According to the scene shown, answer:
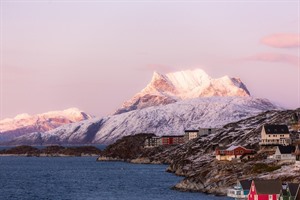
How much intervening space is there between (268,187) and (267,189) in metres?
0.44

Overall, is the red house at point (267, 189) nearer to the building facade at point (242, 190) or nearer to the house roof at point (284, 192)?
the house roof at point (284, 192)

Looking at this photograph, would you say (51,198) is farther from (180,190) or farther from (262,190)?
(262,190)

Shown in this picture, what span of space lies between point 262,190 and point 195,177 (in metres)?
52.1

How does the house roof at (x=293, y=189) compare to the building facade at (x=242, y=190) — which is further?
the building facade at (x=242, y=190)

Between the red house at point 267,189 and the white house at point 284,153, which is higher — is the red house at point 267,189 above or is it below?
below

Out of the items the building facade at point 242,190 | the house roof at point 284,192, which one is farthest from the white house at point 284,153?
the house roof at point 284,192

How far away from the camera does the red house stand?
125 metres

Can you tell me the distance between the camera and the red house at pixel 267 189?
410 ft

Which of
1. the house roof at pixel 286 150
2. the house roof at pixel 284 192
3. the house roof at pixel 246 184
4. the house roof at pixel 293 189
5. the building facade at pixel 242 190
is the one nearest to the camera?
the house roof at pixel 293 189

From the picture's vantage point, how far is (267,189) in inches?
4936

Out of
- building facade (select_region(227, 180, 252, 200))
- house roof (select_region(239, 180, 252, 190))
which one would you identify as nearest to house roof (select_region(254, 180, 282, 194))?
building facade (select_region(227, 180, 252, 200))

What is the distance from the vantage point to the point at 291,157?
178 m

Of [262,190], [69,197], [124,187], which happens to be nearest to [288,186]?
[262,190]

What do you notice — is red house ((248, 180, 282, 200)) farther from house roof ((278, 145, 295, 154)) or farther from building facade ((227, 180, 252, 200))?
house roof ((278, 145, 295, 154))
